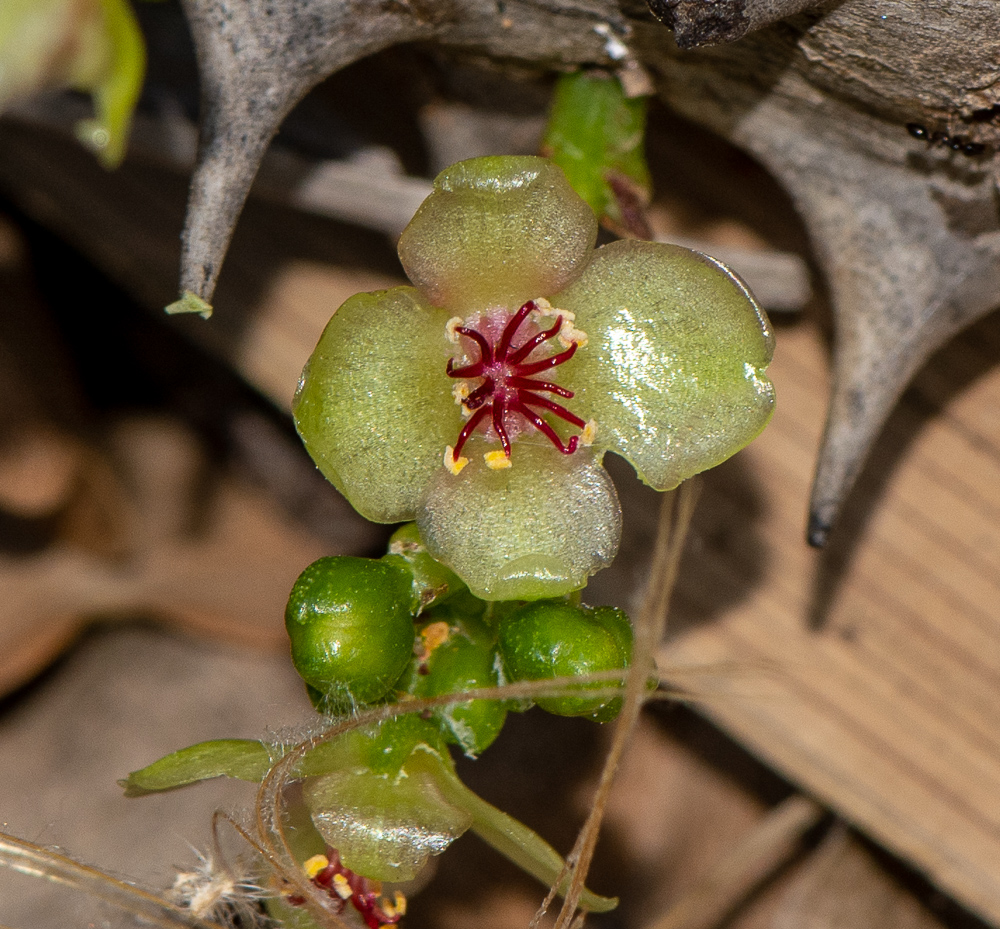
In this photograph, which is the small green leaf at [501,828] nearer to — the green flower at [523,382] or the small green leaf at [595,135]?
the green flower at [523,382]

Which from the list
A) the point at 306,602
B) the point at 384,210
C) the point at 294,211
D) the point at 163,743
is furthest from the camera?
the point at 163,743

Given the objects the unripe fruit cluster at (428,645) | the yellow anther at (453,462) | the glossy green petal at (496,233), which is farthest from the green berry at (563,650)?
the glossy green petal at (496,233)

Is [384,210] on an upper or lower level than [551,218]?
lower

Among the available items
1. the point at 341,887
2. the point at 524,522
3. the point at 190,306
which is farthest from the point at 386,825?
the point at 190,306

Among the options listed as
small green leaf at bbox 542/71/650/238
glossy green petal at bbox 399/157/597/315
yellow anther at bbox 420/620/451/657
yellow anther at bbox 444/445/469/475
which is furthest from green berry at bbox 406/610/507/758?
small green leaf at bbox 542/71/650/238

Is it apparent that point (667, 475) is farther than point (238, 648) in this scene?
No

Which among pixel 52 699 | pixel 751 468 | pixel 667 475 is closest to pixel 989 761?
pixel 751 468

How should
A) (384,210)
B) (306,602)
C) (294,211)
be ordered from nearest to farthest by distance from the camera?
(306,602) → (384,210) → (294,211)

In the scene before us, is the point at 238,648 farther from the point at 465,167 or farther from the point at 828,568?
the point at 465,167
